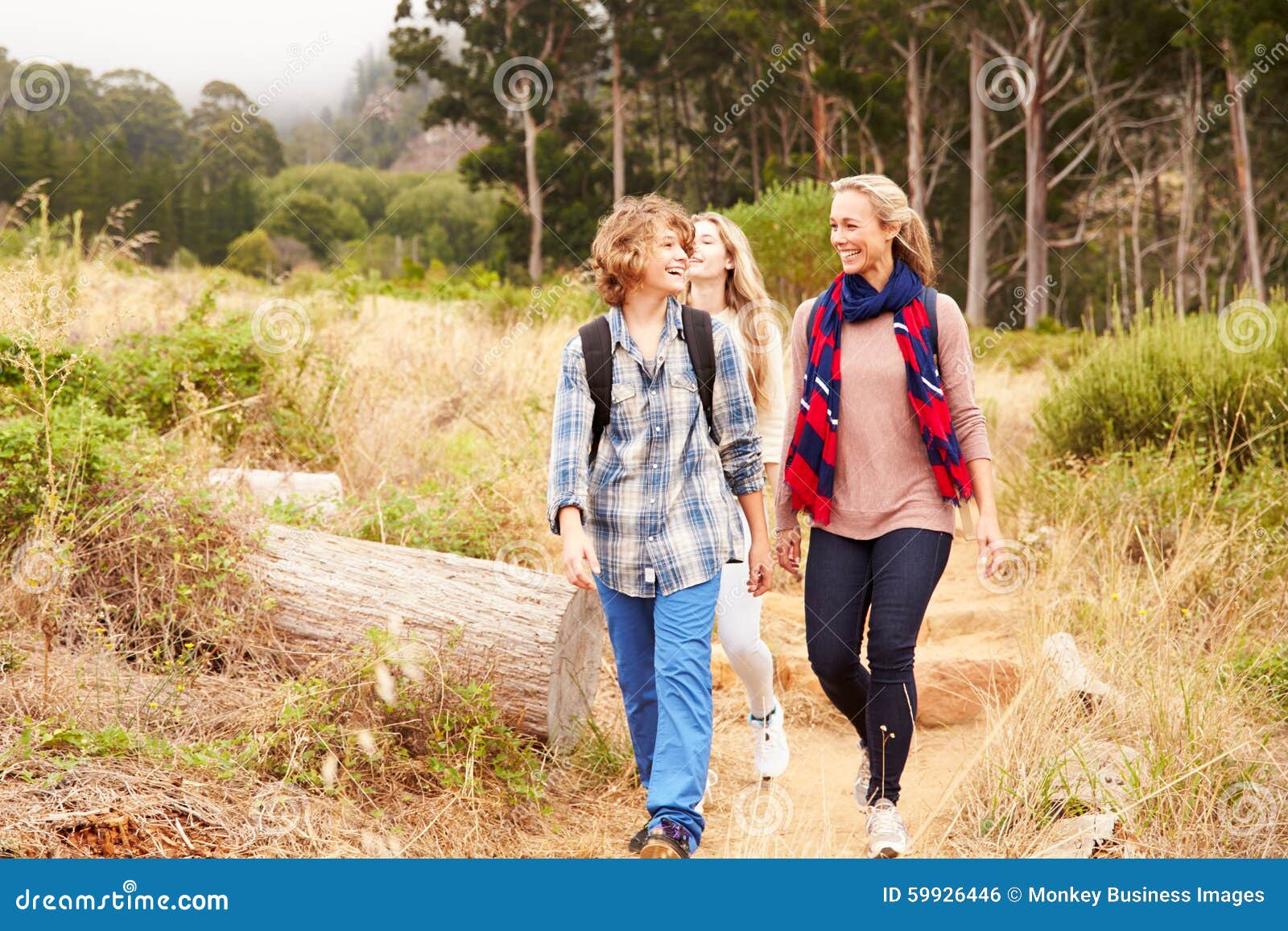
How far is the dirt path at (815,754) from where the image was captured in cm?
373

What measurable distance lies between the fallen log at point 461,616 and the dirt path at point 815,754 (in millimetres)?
652

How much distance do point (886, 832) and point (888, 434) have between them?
3.52 feet

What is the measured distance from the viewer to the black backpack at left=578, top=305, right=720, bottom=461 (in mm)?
3193

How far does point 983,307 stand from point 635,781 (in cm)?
2341

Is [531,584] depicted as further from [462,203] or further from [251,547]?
[462,203]

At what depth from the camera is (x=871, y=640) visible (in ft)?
10.6

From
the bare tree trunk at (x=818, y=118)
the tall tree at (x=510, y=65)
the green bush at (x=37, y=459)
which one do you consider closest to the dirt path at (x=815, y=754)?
the green bush at (x=37, y=459)

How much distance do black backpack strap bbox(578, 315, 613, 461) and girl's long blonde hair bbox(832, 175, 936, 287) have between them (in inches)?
30.2

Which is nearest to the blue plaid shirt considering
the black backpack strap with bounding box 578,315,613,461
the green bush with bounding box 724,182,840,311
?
the black backpack strap with bounding box 578,315,613,461

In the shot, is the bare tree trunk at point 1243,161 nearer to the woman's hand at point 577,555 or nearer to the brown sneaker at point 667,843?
the woman's hand at point 577,555

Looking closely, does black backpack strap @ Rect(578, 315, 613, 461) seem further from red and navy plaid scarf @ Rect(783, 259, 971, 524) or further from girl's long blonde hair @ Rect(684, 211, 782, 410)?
girl's long blonde hair @ Rect(684, 211, 782, 410)

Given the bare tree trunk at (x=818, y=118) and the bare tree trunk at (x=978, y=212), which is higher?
the bare tree trunk at (x=818, y=118)

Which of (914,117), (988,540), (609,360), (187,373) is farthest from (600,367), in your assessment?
(914,117)

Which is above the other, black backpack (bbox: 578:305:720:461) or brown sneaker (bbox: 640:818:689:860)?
black backpack (bbox: 578:305:720:461)
